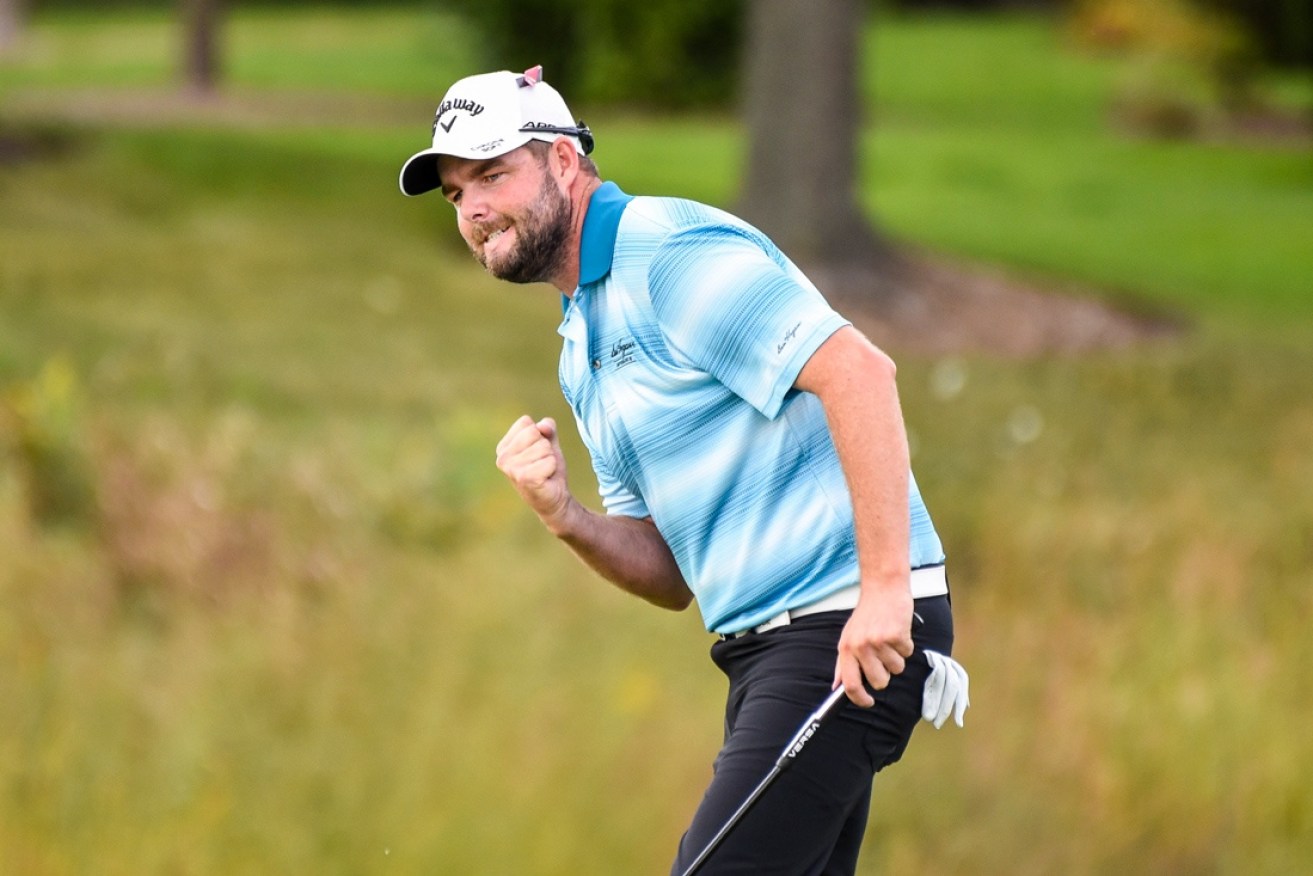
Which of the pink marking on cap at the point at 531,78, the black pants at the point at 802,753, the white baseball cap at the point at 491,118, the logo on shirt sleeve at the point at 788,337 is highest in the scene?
the pink marking on cap at the point at 531,78

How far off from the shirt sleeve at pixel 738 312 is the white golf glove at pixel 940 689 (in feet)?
1.74

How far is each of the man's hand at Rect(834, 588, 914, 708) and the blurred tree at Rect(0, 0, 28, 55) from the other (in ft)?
96.0

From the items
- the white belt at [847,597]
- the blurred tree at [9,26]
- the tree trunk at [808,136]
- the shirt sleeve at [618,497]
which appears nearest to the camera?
the white belt at [847,597]

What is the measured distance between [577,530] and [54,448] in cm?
531

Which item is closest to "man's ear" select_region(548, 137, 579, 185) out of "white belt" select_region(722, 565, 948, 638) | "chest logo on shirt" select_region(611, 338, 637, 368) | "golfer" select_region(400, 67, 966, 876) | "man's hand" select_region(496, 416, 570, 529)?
"golfer" select_region(400, 67, 966, 876)

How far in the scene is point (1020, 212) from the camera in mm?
19188

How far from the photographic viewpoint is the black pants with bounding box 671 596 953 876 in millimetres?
3445

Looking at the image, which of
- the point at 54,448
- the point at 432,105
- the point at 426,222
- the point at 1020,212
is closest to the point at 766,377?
the point at 54,448

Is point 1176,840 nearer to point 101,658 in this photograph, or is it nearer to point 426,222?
point 101,658

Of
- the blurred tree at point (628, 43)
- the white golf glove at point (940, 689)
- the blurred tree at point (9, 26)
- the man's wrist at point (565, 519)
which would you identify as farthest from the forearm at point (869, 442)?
the blurred tree at point (9, 26)

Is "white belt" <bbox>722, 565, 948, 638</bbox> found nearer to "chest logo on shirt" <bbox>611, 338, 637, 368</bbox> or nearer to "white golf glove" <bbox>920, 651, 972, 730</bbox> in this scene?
"white golf glove" <bbox>920, 651, 972, 730</bbox>

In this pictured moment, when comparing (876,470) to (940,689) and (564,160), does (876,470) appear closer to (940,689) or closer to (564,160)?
(940,689)

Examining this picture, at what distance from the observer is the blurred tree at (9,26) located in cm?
3086

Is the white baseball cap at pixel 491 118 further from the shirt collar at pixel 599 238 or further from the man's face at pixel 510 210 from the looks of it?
the shirt collar at pixel 599 238
